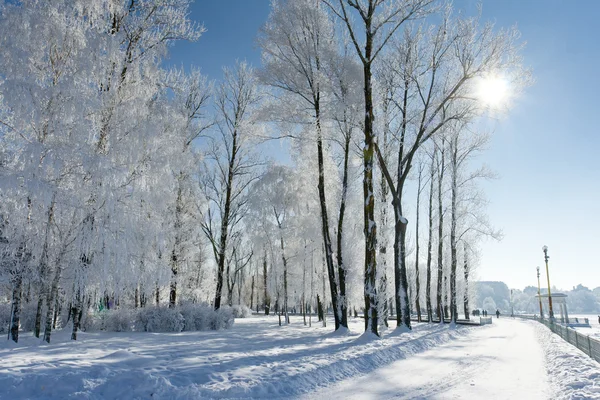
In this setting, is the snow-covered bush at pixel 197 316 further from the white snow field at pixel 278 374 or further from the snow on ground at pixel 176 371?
the snow on ground at pixel 176 371

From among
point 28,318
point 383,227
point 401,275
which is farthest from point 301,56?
point 28,318

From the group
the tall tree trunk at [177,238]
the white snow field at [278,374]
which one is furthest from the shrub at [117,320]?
the white snow field at [278,374]

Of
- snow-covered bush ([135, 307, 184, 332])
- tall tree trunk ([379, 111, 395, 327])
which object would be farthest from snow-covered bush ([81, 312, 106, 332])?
tall tree trunk ([379, 111, 395, 327])

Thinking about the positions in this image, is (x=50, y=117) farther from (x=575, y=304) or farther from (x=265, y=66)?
(x=575, y=304)

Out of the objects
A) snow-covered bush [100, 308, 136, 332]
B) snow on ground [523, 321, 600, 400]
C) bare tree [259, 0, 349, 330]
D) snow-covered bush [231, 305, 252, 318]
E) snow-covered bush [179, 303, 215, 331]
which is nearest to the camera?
snow on ground [523, 321, 600, 400]

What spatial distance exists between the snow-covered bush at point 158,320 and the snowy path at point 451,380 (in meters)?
10.2

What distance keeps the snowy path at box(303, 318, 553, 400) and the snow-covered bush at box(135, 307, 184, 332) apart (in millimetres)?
10230

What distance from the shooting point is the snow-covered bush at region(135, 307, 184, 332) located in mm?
15445

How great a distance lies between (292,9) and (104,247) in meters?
12.1

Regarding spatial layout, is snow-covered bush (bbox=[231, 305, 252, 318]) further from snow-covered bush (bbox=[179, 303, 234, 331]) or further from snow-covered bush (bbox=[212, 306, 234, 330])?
snow-covered bush (bbox=[179, 303, 234, 331])

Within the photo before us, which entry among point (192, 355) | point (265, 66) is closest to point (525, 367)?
point (192, 355)

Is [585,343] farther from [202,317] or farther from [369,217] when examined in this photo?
[202,317]

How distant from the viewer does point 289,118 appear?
1561cm

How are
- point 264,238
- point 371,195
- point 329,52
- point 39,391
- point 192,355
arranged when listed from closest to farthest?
point 39,391, point 192,355, point 371,195, point 329,52, point 264,238
